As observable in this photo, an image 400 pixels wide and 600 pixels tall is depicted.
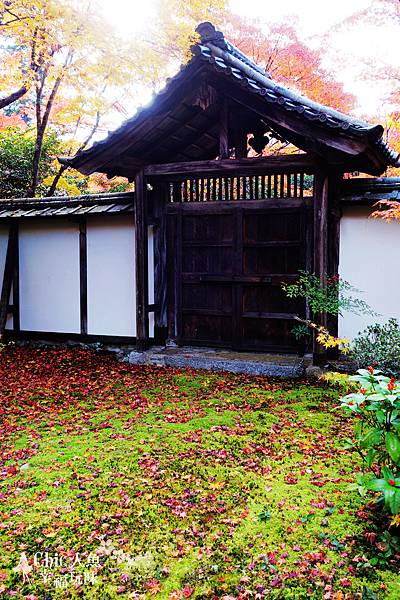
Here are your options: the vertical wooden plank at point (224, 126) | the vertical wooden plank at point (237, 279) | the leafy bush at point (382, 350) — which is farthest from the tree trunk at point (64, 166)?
the leafy bush at point (382, 350)

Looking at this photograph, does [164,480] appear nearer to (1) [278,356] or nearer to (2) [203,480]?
(2) [203,480]

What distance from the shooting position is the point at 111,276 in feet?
30.1

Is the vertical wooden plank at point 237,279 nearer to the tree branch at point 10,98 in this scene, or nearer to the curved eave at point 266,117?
the curved eave at point 266,117

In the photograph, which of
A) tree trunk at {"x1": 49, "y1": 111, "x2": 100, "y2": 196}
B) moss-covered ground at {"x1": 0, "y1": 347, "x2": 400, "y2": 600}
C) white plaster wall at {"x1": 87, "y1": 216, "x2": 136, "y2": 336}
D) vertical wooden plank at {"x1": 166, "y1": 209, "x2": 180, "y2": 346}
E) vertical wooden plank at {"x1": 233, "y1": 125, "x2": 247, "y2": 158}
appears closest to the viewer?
moss-covered ground at {"x1": 0, "y1": 347, "x2": 400, "y2": 600}

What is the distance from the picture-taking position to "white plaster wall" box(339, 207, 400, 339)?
7.17m

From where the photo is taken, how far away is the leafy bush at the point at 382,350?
6.36 meters

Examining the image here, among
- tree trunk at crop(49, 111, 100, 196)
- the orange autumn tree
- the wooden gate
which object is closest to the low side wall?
the wooden gate

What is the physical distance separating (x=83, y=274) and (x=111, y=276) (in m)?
0.61

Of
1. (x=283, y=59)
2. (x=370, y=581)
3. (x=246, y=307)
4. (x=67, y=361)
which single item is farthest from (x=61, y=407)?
(x=283, y=59)

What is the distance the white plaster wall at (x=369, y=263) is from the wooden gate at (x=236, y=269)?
637mm

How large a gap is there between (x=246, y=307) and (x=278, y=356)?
946 millimetres

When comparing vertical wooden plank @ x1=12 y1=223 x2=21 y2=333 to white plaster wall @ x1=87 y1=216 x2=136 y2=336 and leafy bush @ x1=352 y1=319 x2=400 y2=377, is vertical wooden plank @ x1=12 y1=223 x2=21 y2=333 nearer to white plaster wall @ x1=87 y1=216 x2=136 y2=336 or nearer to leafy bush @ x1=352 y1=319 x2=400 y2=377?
white plaster wall @ x1=87 y1=216 x2=136 y2=336

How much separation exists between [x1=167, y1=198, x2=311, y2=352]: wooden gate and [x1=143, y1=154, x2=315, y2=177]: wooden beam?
533 mm

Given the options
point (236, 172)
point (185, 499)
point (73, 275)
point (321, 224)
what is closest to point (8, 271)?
point (73, 275)
